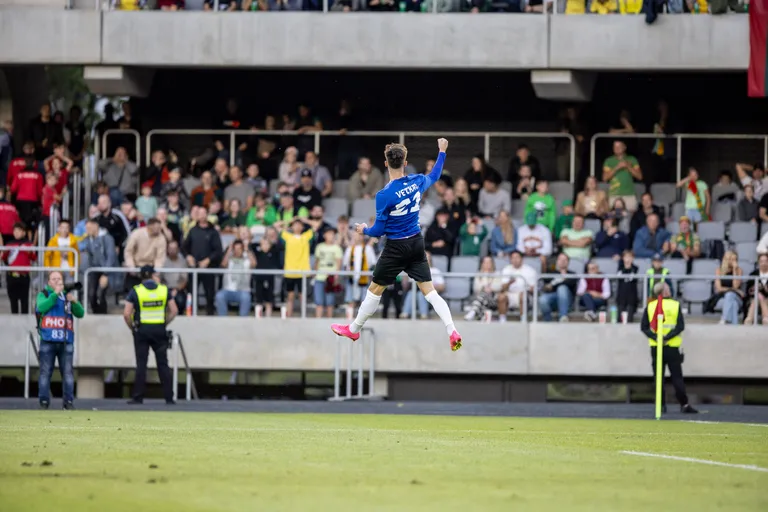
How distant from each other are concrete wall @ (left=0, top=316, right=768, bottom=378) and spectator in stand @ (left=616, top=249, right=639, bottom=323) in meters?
0.32

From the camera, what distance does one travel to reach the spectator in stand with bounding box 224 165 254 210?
2667 cm

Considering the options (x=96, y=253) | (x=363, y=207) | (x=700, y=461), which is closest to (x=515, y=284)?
(x=363, y=207)

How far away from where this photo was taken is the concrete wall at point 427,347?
24453mm

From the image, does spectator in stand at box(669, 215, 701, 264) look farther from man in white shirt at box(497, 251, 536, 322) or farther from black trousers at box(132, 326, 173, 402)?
black trousers at box(132, 326, 173, 402)

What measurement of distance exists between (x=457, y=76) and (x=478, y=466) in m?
21.9

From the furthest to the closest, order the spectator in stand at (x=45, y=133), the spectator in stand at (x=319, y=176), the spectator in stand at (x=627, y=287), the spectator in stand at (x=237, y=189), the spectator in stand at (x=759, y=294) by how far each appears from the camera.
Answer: the spectator in stand at (x=45, y=133), the spectator in stand at (x=319, y=176), the spectator in stand at (x=237, y=189), the spectator in stand at (x=627, y=287), the spectator in stand at (x=759, y=294)

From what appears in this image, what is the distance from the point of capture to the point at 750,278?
901 inches

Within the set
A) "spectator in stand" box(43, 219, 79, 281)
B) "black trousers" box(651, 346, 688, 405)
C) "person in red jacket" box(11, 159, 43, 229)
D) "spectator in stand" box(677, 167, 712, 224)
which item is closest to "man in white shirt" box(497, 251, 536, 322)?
"spectator in stand" box(677, 167, 712, 224)

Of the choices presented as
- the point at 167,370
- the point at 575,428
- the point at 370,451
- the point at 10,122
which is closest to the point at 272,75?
the point at 10,122

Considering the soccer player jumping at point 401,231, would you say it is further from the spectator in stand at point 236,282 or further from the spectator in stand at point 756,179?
the spectator in stand at point 756,179

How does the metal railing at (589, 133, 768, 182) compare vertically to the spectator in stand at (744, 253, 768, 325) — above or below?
above

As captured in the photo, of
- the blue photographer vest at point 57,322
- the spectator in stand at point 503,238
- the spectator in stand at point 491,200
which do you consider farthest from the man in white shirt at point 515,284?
the blue photographer vest at point 57,322

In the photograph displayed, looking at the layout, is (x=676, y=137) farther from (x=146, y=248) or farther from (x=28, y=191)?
(x=28, y=191)

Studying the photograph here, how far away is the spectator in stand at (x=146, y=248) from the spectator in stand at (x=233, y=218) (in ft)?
6.08
